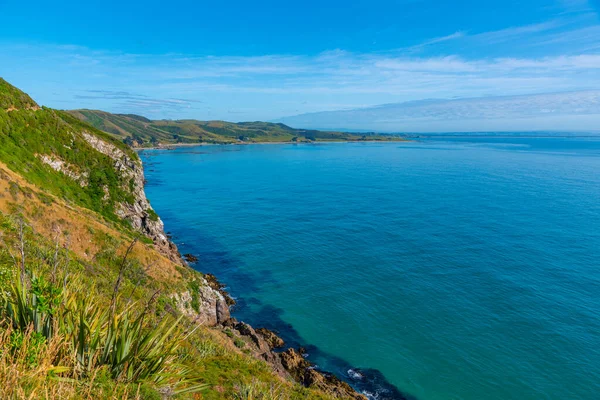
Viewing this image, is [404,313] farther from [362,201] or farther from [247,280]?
[362,201]

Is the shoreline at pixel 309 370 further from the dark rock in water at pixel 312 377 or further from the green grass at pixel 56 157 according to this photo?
the green grass at pixel 56 157

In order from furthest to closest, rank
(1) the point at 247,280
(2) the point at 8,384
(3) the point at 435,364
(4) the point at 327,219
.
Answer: (4) the point at 327,219, (1) the point at 247,280, (3) the point at 435,364, (2) the point at 8,384

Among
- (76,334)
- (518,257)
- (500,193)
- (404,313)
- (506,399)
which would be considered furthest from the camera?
(500,193)

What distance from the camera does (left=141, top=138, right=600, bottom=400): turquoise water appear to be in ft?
87.9

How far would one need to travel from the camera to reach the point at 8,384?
192 inches

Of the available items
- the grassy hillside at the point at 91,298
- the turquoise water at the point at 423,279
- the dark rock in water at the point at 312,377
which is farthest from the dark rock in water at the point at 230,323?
the dark rock in water at the point at 312,377

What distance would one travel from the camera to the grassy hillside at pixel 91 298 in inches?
244

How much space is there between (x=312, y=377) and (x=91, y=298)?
2164 cm

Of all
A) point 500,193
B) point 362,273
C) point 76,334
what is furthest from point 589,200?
point 76,334

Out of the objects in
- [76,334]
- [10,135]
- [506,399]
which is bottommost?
[506,399]

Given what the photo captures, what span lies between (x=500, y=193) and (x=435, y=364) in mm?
67195

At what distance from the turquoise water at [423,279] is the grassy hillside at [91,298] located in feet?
20.6

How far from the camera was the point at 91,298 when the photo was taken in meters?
7.45

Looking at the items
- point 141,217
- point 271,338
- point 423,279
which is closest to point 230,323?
point 271,338
